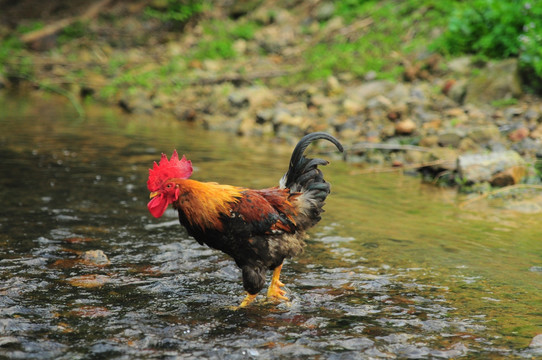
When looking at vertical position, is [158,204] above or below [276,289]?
above

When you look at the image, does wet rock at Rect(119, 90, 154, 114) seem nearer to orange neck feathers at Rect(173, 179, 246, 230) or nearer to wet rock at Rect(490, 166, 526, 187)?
wet rock at Rect(490, 166, 526, 187)

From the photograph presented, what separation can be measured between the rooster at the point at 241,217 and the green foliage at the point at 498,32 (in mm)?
8892

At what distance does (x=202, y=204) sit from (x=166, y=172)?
0.39 metres

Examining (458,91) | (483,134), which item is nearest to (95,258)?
(483,134)

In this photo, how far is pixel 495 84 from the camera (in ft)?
43.4

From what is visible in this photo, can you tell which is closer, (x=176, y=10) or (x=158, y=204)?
(x=158, y=204)

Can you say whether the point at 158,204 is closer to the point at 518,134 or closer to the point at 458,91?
the point at 518,134

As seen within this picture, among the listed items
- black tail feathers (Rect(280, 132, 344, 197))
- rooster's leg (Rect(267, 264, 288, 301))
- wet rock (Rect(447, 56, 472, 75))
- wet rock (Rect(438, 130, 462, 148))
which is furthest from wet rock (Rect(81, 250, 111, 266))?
wet rock (Rect(447, 56, 472, 75))

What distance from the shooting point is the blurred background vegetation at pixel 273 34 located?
14125 mm

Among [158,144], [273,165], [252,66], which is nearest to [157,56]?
[252,66]

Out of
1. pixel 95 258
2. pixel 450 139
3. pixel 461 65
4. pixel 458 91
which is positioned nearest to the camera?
pixel 95 258

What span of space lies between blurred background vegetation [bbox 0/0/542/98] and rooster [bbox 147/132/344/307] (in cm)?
889

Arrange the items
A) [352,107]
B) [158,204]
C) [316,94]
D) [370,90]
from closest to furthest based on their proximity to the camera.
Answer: [158,204]
[352,107]
[370,90]
[316,94]

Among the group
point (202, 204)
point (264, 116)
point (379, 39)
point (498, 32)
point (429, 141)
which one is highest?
point (379, 39)
